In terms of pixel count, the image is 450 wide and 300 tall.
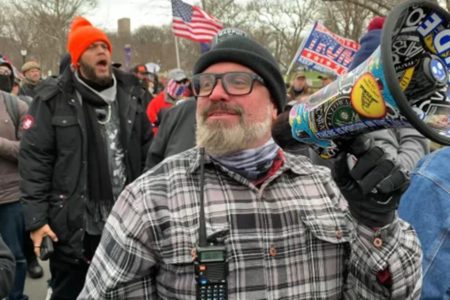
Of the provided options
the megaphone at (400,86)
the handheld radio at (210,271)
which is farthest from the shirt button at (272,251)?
the megaphone at (400,86)

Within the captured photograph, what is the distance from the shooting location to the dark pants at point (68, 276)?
11.0 ft

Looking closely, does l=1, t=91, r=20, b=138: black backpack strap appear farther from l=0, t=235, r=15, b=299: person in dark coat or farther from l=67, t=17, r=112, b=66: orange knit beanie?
l=0, t=235, r=15, b=299: person in dark coat

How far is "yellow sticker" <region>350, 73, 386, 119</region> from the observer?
1.22 meters

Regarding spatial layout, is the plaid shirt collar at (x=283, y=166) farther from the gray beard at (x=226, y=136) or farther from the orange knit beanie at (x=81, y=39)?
the orange knit beanie at (x=81, y=39)

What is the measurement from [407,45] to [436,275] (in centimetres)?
73

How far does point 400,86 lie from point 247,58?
2.55ft

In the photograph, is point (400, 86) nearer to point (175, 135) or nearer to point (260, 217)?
point (260, 217)

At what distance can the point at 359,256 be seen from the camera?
63.2 inches

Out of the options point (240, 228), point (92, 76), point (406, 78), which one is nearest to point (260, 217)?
point (240, 228)

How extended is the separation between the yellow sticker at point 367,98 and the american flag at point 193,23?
694cm

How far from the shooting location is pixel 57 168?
326 cm

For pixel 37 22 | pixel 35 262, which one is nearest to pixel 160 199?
pixel 35 262

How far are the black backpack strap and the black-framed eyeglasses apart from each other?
280 cm

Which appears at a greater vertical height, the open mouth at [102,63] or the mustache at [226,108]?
the open mouth at [102,63]
